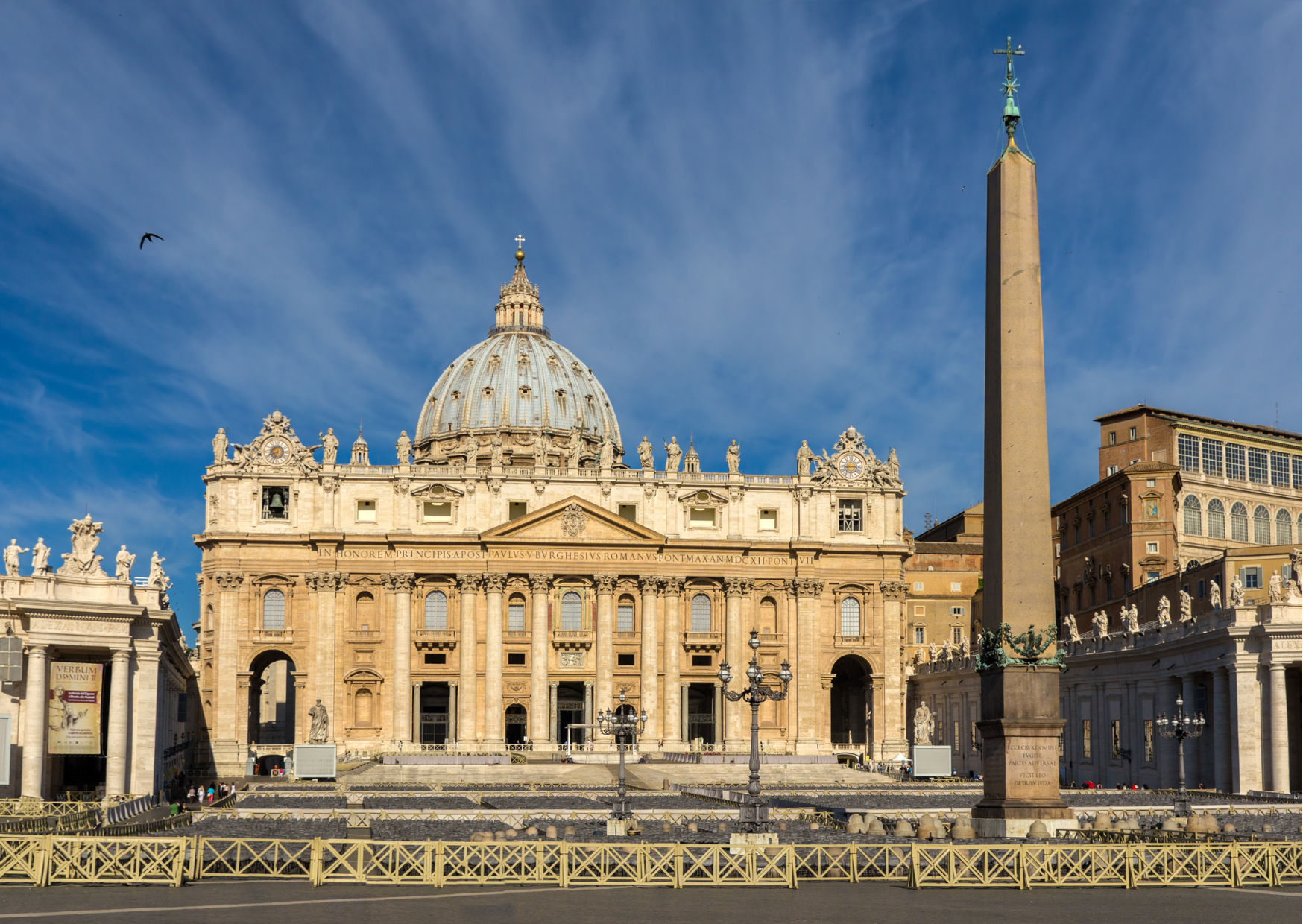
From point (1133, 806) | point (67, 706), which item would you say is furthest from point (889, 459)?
point (67, 706)

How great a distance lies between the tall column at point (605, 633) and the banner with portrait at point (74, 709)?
150 feet

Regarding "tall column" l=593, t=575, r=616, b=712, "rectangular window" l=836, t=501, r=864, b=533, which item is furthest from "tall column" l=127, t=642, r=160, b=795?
"rectangular window" l=836, t=501, r=864, b=533

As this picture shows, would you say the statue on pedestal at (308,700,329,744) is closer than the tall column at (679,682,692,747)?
Yes

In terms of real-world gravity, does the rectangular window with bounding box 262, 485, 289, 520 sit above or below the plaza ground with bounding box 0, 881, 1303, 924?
above

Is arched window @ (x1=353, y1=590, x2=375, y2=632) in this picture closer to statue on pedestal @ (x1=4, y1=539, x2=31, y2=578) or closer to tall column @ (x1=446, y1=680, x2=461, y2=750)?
tall column @ (x1=446, y1=680, x2=461, y2=750)

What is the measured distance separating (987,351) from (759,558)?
199 feet

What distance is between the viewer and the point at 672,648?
89.6 meters

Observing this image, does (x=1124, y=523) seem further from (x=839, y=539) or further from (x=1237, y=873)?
(x=1237, y=873)

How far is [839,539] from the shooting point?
302ft

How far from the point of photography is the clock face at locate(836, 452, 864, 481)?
9281 centimetres

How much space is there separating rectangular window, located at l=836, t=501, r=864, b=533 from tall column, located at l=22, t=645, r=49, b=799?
56619 mm

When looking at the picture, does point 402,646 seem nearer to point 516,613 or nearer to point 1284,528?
point 516,613

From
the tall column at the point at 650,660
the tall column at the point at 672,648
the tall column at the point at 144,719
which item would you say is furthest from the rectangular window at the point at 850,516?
the tall column at the point at 144,719

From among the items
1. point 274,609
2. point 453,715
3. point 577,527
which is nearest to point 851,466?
point 577,527
